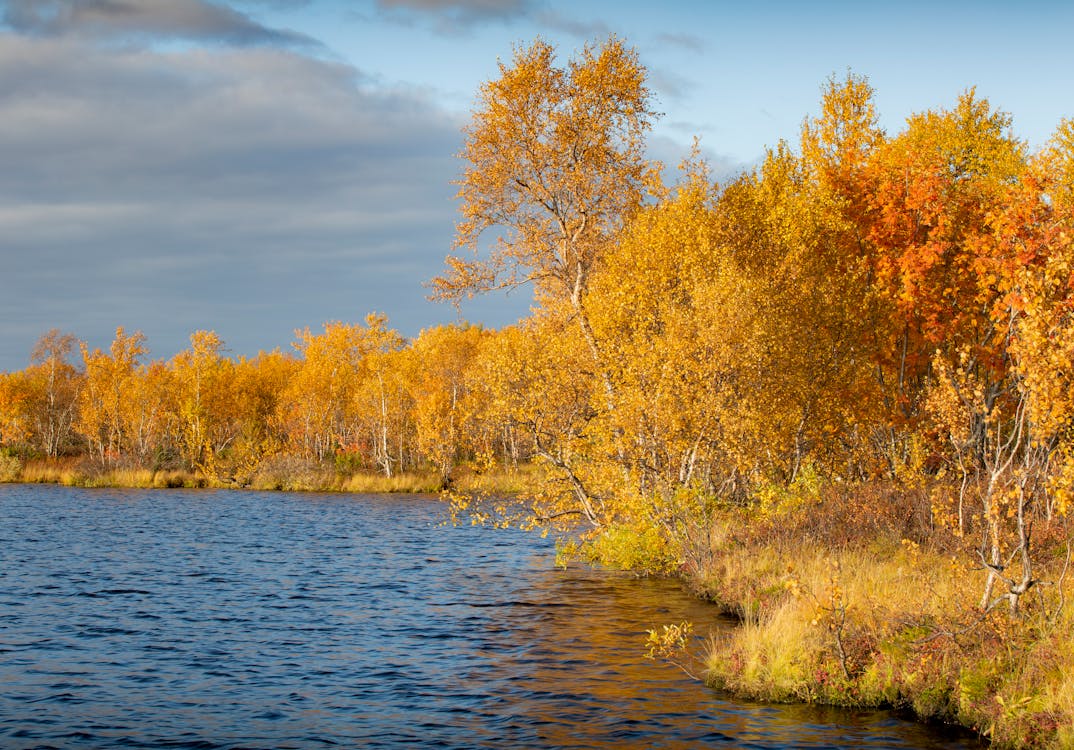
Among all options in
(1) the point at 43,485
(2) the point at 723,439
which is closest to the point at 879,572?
(2) the point at 723,439

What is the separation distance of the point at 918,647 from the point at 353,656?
12082 mm

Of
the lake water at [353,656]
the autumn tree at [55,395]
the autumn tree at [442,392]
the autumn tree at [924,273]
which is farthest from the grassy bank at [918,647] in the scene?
the autumn tree at [55,395]

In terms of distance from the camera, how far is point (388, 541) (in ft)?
146

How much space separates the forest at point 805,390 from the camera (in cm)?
1653

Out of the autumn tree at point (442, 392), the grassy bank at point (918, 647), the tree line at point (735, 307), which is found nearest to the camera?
the grassy bank at point (918, 647)

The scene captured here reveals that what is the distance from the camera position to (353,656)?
70.9 ft

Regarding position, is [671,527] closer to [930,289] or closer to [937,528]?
[937,528]

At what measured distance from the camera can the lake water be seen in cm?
1591

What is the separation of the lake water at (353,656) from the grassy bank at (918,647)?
1.74 ft

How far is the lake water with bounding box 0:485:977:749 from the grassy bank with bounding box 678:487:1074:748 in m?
0.53

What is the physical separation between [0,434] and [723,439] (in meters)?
104

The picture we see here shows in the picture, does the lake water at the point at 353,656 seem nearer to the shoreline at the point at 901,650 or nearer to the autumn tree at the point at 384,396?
the shoreline at the point at 901,650

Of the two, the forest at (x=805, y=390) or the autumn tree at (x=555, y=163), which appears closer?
the forest at (x=805, y=390)

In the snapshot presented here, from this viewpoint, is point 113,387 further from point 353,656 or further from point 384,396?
point 353,656
